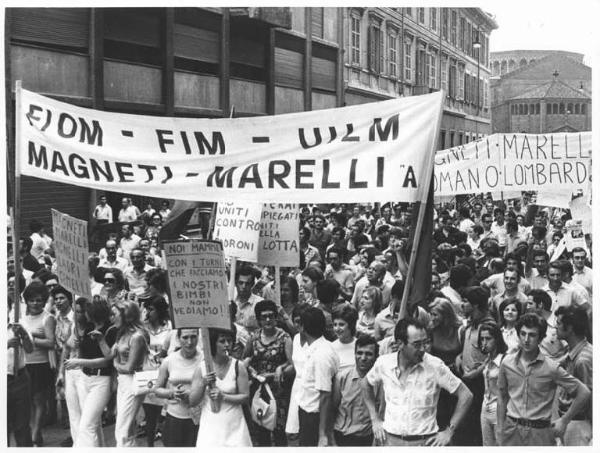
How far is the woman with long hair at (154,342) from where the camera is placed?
25.9 feet

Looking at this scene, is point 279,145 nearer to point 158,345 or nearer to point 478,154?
point 158,345

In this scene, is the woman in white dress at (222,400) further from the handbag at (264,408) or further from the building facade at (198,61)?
the building facade at (198,61)

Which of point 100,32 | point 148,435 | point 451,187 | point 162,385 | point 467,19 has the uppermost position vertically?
point 467,19

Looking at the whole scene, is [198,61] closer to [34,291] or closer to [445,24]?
[34,291]

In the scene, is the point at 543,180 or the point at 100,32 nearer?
the point at 543,180

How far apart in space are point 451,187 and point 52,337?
5446mm

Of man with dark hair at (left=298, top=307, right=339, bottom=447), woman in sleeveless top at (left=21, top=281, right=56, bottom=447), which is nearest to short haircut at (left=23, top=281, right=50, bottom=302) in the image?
woman in sleeveless top at (left=21, top=281, right=56, bottom=447)


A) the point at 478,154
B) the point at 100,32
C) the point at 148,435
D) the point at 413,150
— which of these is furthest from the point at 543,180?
the point at 100,32

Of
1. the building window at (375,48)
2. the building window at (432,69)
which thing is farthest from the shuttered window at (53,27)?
the building window at (432,69)

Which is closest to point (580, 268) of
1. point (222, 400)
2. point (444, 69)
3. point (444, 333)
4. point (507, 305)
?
point (507, 305)

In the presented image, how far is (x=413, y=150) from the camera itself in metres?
6.64

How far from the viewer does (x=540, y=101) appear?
9375cm

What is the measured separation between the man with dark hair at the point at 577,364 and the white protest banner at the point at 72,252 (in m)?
3.57

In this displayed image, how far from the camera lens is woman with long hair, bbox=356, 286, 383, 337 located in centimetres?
831
